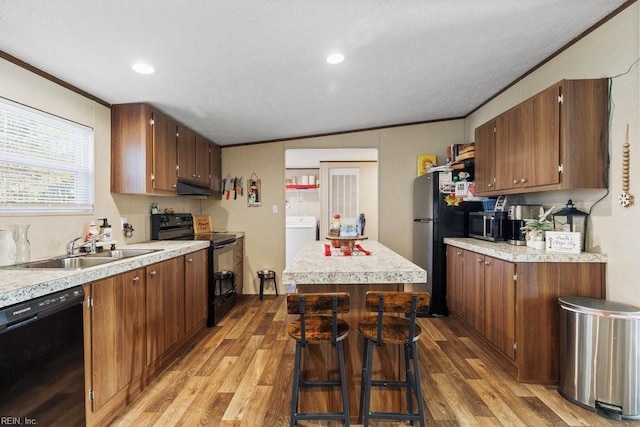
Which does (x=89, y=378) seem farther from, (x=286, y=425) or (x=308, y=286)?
(x=308, y=286)

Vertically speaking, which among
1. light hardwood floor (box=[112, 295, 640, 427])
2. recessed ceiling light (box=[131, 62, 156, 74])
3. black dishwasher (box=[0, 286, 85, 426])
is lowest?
light hardwood floor (box=[112, 295, 640, 427])

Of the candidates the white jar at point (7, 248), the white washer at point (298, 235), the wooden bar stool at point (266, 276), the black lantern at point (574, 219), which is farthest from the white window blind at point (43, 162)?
the black lantern at point (574, 219)

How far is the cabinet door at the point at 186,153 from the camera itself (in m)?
3.32

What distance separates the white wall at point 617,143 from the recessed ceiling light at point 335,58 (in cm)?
177

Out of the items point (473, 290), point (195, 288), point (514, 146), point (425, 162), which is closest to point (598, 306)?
point (473, 290)

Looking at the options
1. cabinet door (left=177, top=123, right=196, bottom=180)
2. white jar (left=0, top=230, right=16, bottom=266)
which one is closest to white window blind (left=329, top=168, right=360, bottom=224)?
cabinet door (left=177, top=123, right=196, bottom=180)

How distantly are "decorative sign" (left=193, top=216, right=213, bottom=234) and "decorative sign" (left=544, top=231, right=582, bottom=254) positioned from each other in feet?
12.7

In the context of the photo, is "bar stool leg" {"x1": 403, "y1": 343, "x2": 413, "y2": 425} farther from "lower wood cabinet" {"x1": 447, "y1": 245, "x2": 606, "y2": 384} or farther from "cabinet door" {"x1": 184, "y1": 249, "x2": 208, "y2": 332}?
"cabinet door" {"x1": 184, "y1": 249, "x2": 208, "y2": 332}

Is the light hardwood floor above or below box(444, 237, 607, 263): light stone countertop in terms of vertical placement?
below

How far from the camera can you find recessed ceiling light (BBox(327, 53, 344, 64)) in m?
2.17

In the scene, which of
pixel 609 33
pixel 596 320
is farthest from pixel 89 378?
pixel 609 33

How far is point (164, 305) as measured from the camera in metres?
2.42

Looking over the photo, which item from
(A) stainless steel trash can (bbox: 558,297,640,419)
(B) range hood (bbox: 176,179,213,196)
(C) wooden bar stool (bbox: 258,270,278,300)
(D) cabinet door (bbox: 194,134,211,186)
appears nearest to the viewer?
(A) stainless steel trash can (bbox: 558,297,640,419)

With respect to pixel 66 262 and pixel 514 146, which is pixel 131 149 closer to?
pixel 66 262
